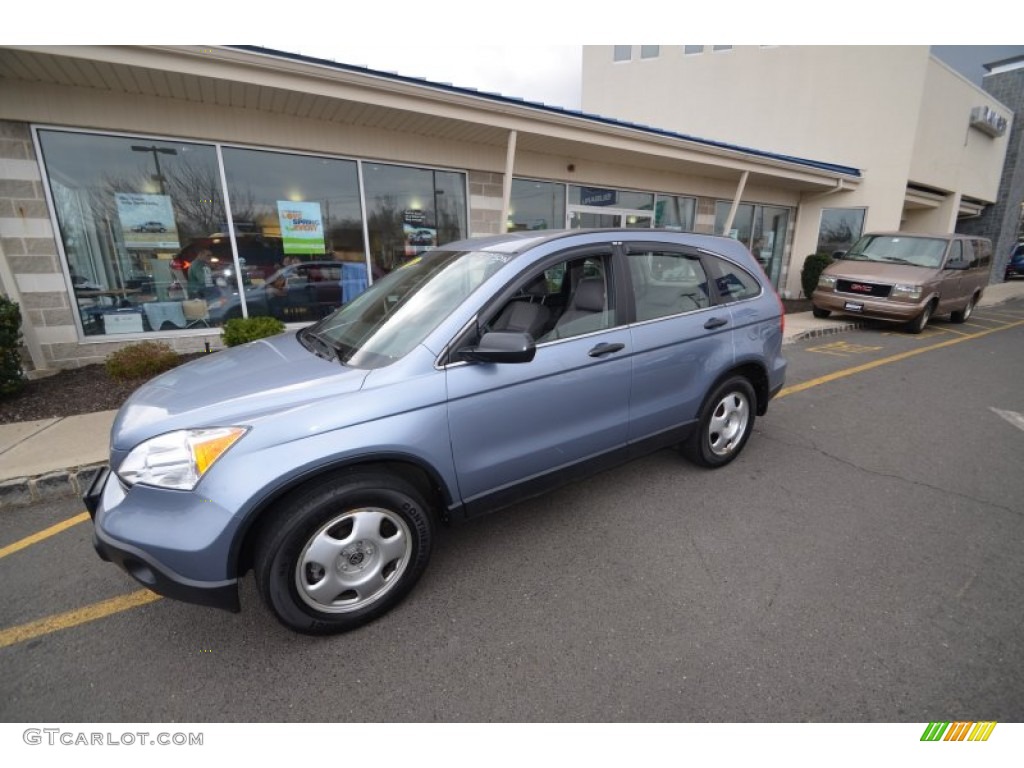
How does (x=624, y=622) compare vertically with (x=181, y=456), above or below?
below

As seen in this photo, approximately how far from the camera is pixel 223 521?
1.78 metres

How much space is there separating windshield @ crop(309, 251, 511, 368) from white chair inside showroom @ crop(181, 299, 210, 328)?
16.1ft

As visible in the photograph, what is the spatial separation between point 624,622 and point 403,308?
193 cm

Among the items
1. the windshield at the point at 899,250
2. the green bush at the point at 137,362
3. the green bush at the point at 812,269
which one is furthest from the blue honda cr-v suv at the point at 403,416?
the green bush at the point at 812,269

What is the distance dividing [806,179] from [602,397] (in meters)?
12.4

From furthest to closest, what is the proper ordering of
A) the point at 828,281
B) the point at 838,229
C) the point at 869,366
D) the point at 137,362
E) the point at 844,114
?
1. the point at 838,229
2. the point at 844,114
3. the point at 828,281
4. the point at 869,366
5. the point at 137,362

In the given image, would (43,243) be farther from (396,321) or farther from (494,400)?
(494,400)

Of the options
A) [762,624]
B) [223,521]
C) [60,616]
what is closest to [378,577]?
[223,521]

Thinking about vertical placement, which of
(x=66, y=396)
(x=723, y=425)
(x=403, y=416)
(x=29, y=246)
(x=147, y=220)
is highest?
(x=147, y=220)

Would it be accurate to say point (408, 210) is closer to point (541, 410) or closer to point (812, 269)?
point (541, 410)

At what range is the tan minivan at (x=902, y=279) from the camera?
28.1 feet

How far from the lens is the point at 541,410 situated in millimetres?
2449

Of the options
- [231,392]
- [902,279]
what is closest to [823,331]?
[902,279]

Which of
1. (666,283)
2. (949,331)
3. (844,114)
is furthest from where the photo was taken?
(844,114)
